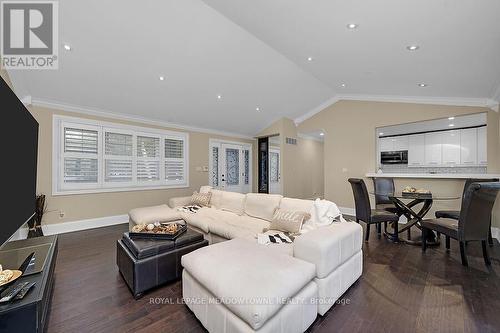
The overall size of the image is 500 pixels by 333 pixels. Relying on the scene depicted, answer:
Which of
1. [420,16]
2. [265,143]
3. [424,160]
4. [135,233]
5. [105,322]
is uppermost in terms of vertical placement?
[420,16]

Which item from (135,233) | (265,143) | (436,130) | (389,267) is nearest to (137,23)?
(135,233)

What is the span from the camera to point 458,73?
121 inches

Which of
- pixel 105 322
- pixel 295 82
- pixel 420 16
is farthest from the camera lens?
pixel 295 82

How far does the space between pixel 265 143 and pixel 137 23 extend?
5.62 meters

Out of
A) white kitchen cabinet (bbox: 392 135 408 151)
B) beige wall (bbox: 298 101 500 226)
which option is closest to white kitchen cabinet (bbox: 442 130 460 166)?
white kitchen cabinet (bbox: 392 135 408 151)

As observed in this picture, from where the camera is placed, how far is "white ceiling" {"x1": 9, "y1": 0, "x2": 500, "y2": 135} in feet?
7.46

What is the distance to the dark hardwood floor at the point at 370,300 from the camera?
1.66 metres

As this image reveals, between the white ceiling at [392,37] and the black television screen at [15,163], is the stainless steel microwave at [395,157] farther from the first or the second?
the black television screen at [15,163]

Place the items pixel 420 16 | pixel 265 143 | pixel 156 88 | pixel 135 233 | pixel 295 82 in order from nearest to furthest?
pixel 420 16 → pixel 135 233 → pixel 156 88 → pixel 295 82 → pixel 265 143

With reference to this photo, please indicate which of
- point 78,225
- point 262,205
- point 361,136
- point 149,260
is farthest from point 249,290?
point 361,136

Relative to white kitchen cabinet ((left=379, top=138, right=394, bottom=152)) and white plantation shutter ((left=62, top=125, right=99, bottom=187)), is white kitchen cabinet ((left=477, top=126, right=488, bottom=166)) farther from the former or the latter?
white plantation shutter ((left=62, top=125, right=99, bottom=187))

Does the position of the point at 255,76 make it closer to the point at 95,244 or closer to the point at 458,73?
the point at 458,73

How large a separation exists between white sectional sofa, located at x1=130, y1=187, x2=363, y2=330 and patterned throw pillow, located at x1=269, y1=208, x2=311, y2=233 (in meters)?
0.17

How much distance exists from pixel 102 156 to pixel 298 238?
14.8 feet
